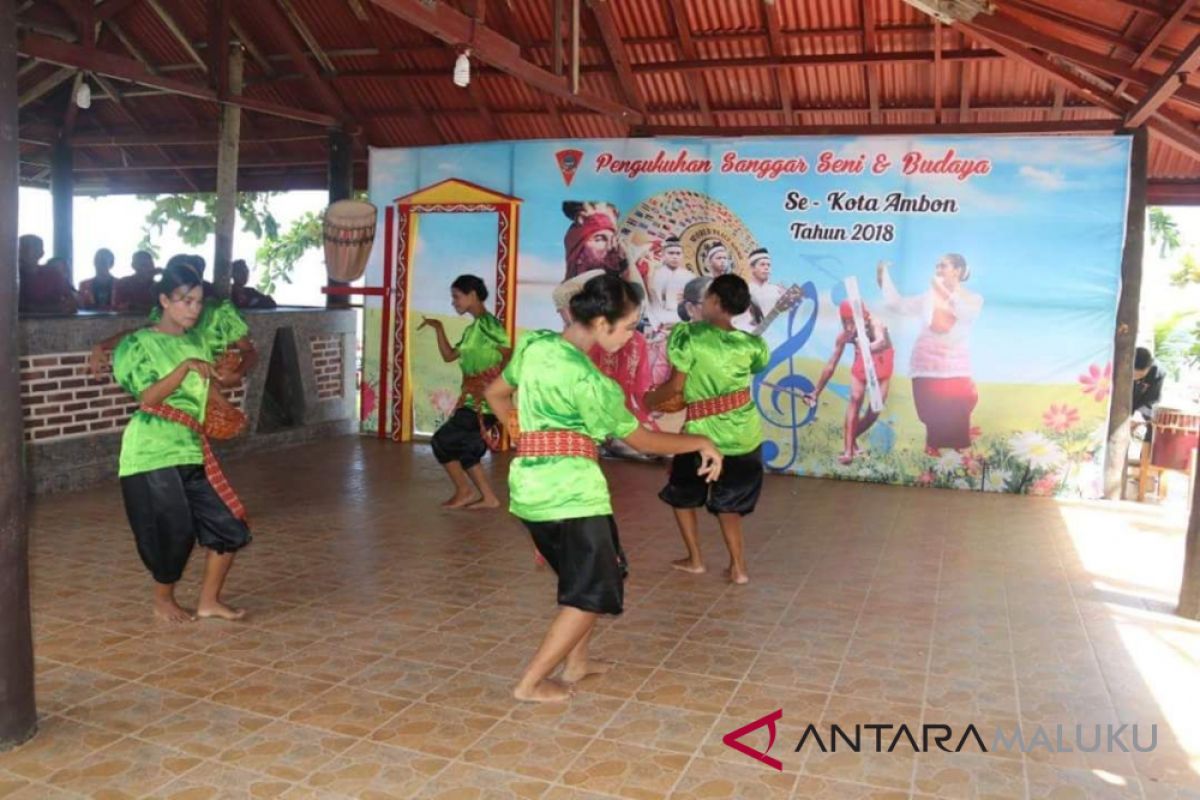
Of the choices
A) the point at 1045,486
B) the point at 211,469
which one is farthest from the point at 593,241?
the point at 211,469

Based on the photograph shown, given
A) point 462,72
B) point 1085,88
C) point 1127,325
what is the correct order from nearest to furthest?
point 462,72 → point 1085,88 → point 1127,325

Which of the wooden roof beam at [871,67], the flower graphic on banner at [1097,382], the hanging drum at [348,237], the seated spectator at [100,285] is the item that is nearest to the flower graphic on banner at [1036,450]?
the flower graphic on banner at [1097,382]

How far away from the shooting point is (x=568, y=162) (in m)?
8.46

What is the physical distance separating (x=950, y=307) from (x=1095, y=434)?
1.38 meters

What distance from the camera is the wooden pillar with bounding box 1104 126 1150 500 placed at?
7.16 m

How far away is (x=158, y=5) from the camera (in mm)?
8898

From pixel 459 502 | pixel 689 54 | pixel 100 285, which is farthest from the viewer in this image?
pixel 100 285

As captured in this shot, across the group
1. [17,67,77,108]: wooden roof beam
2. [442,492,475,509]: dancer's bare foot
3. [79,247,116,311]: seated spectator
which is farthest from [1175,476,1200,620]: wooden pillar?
[17,67,77,108]: wooden roof beam

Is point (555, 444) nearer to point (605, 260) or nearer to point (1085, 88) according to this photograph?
point (605, 260)

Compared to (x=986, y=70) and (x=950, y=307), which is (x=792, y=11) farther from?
(x=950, y=307)

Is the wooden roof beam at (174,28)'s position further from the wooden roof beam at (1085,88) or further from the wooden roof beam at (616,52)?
the wooden roof beam at (1085,88)

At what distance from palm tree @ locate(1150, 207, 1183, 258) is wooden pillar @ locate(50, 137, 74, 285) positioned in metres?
15.3

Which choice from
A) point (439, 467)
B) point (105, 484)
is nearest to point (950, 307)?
point (439, 467)

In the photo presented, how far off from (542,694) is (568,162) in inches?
231
